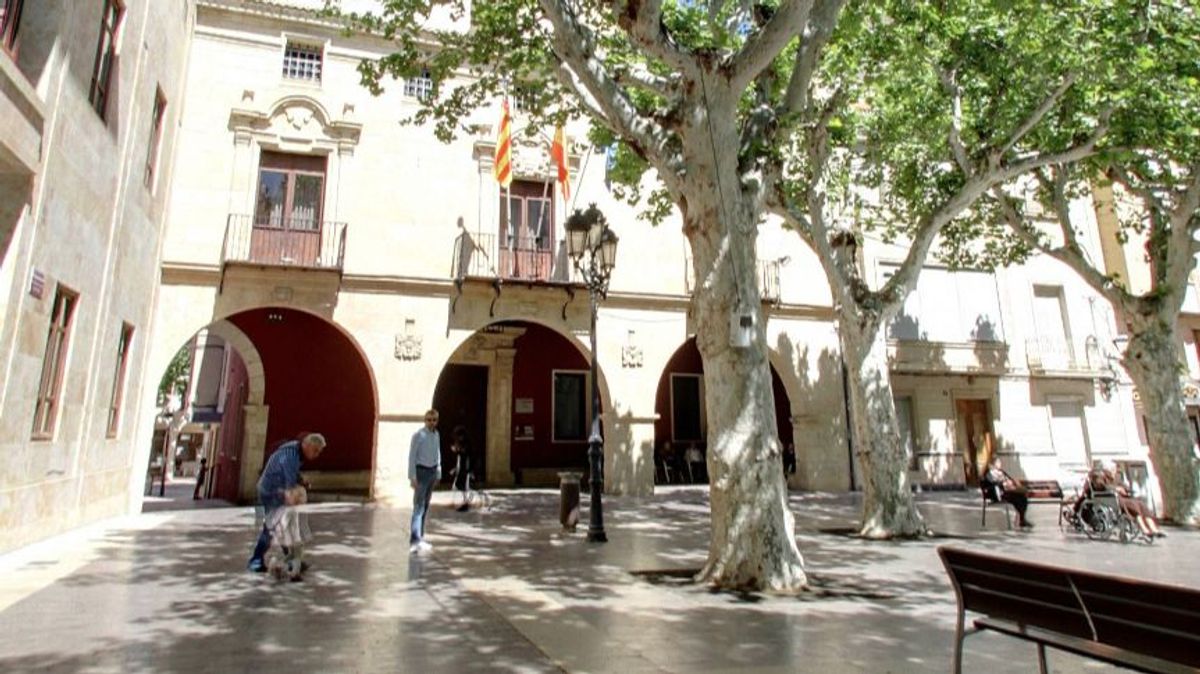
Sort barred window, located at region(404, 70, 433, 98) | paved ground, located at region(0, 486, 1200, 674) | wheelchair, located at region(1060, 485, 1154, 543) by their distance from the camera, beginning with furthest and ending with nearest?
barred window, located at region(404, 70, 433, 98) → wheelchair, located at region(1060, 485, 1154, 543) → paved ground, located at region(0, 486, 1200, 674)

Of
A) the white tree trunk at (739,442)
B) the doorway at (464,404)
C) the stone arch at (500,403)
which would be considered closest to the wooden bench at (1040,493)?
the white tree trunk at (739,442)

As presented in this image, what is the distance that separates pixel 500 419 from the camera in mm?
17359

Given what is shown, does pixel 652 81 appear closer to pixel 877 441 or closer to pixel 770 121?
pixel 770 121

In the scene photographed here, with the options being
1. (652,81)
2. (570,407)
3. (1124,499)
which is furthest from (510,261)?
(1124,499)

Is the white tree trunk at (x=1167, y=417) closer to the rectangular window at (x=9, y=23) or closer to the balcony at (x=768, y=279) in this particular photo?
the balcony at (x=768, y=279)

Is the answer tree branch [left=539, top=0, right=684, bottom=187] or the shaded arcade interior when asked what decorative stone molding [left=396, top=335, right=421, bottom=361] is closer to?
the shaded arcade interior

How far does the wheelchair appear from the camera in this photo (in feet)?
31.0

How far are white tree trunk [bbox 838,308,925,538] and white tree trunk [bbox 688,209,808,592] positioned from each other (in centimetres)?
389

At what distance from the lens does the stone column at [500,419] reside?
56.2 ft

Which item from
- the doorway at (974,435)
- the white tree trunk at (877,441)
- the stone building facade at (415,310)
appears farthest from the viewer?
the doorway at (974,435)

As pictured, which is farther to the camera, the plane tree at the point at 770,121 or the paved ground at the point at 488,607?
the plane tree at the point at 770,121

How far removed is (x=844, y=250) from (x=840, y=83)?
2.42 m

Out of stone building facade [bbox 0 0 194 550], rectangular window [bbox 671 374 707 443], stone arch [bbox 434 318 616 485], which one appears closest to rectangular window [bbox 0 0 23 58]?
stone building facade [bbox 0 0 194 550]

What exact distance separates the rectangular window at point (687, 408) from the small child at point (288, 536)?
1377 cm
